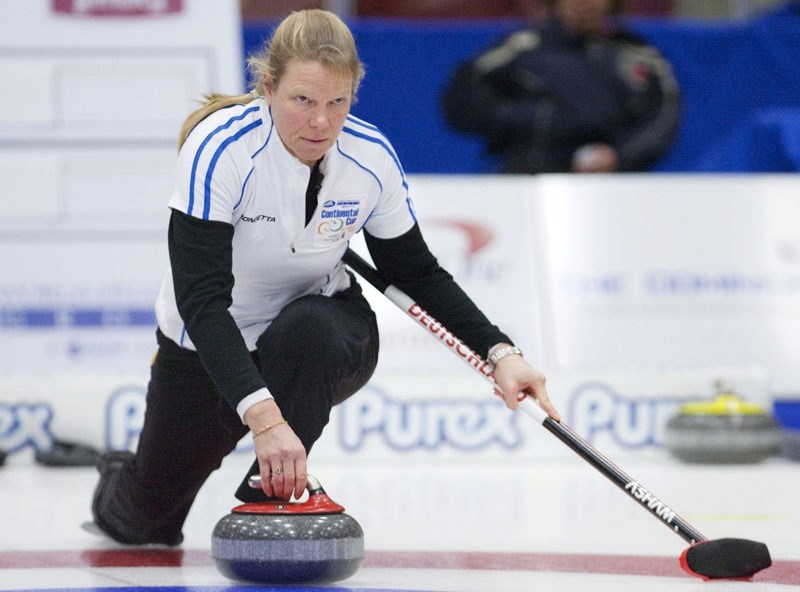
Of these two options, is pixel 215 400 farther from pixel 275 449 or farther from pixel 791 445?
pixel 791 445

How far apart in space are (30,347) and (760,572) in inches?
137

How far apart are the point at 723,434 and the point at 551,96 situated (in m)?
2.04

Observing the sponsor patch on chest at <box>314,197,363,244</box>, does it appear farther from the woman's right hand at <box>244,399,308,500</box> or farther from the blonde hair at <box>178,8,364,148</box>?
the woman's right hand at <box>244,399,308,500</box>

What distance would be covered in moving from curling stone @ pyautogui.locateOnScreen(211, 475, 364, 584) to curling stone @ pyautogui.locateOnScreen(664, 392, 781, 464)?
2.57 metres

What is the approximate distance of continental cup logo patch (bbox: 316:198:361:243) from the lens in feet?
8.60

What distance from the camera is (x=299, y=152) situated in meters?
2.52

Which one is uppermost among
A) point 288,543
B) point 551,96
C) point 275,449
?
point 551,96

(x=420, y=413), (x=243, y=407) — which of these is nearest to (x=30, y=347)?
(x=420, y=413)

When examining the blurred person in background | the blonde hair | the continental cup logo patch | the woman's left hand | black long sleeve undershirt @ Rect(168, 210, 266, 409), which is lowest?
the woman's left hand

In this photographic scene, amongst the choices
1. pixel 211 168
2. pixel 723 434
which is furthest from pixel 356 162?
pixel 723 434

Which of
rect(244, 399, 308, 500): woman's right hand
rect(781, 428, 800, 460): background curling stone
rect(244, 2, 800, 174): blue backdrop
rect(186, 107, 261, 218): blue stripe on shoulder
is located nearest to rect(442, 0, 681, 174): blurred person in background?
rect(244, 2, 800, 174): blue backdrop

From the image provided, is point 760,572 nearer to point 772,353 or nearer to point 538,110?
point 772,353

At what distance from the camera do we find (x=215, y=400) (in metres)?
2.87

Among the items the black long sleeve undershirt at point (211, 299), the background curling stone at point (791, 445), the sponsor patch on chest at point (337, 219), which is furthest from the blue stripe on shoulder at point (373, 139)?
the background curling stone at point (791, 445)
